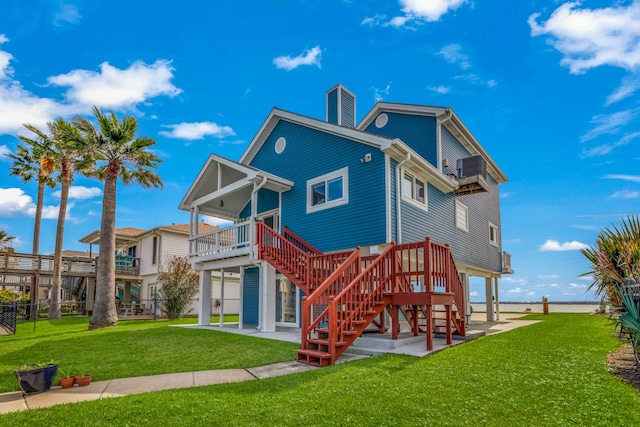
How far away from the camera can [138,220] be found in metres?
32.6

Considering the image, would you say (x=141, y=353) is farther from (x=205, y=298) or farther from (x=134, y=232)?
(x=134, y=232)

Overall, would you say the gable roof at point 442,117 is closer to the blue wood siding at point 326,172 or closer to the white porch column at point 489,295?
the blue wood siding at point 326,172

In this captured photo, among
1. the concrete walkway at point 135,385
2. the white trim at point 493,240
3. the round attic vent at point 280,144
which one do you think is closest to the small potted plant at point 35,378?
the concrete walkway at point 135,385

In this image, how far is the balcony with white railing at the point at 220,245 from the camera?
1408 centimetres

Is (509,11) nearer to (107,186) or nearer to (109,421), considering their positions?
(109,421)

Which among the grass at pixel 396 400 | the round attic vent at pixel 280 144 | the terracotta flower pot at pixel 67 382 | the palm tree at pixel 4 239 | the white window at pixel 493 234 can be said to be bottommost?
the terracotta flower pot at pixel 67 382

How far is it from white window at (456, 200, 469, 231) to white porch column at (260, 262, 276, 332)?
7866mm

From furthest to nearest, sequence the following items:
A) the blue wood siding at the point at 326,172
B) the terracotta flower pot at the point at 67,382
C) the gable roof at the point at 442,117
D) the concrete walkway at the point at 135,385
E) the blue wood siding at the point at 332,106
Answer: the blue wood siding at the point at 332,106, the gable roof at the point at 442,117, the blue wood siding at the point at 326,172, the terracotta flower pot at the point at 67,382, the concrete walkway at the point at 135,385

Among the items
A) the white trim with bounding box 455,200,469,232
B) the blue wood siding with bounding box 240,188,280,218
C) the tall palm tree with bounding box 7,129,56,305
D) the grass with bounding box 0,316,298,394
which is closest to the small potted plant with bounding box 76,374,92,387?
the grass with bounding box 0,316,298,394

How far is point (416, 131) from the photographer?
15.7m

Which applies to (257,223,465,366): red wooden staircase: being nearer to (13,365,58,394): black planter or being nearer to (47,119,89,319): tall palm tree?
(13,365,58,394): black planter

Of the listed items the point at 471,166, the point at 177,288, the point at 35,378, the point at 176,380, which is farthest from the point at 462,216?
the point at 177,288

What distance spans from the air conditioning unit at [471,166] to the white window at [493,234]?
242 inches

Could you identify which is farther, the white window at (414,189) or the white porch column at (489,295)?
the white porch column at (489,295)
